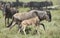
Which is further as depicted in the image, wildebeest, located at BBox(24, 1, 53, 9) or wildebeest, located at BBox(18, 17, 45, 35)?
wildebeest, located at BBox(24, 1, 53, 9)

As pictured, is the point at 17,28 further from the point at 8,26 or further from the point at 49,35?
the point at 49,35

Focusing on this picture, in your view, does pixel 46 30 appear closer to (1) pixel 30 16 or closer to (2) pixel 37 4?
(1) pixel 30 16

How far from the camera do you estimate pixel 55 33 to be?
7.69 ft

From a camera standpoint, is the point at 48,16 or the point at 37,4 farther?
the point at 37,4

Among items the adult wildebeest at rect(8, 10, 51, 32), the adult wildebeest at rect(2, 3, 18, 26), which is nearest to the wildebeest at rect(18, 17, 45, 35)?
the adult wildebeest at rect(8, 10, 51, 32)

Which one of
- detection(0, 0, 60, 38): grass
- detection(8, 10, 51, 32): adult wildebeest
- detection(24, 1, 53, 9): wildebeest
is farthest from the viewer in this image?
detection(24, 1, 53, 9): wildebeest

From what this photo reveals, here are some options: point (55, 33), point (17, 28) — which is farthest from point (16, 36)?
point (55, 33)

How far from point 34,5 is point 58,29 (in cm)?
46

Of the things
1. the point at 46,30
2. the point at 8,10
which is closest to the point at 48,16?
the point at 46,30

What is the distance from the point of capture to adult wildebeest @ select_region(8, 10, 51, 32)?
2.37 m

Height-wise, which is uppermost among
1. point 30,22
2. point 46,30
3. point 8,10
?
point 8,10

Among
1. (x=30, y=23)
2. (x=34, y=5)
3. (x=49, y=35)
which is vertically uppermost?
(x=34, y=5)

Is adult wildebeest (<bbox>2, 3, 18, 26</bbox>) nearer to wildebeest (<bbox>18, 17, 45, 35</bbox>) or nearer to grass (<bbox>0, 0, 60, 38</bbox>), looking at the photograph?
grass (<bbox>0, 0, 60, 38</bbox>)

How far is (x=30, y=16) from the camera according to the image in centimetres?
240
